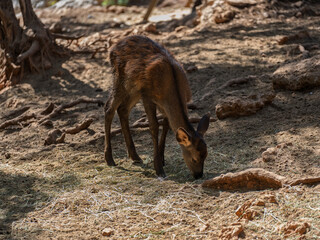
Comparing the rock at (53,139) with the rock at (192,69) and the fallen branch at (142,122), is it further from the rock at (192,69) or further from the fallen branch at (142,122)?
the rock at (192,69)

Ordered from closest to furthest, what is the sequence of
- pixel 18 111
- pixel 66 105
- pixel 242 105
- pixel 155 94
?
pixel 155 94 → pixel 242 105 → pixel 66 105 → pixel 18 111

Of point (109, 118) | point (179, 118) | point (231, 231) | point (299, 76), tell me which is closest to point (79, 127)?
point (109, 118)

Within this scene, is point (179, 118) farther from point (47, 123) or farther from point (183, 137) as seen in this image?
point (47, 123)

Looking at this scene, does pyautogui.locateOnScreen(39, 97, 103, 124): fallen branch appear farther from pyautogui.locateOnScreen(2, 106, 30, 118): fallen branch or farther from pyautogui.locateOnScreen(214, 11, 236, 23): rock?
pyautogui.locateOnScreen(214, 11, 236, 23): rock

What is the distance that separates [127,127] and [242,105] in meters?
1.92

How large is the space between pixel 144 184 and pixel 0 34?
702cm

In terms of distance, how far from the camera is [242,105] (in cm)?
707

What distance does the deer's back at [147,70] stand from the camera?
5898mm

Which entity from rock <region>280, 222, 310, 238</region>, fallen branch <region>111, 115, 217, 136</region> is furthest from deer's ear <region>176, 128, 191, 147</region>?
rock <region>280, 222, 310, 238</region>

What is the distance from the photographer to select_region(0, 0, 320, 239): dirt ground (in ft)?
14.1

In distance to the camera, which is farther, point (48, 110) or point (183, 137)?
point (48, 110)

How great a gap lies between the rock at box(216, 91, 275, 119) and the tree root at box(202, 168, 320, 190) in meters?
2.29

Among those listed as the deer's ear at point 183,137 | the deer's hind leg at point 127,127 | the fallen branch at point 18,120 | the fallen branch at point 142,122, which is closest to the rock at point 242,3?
the fallen branch at point 142,122

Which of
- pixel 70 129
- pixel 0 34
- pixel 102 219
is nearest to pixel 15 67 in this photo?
pixel 0 34
